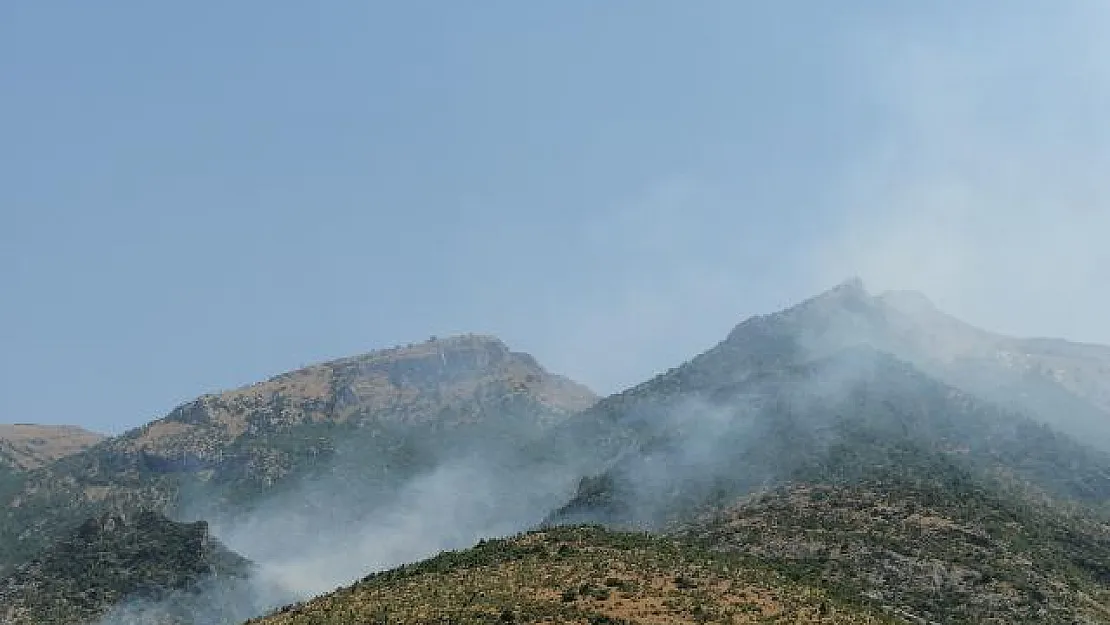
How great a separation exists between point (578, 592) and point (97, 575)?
122 metres

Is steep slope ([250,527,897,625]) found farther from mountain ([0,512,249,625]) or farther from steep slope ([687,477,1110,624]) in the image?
mountain ([0,512,249,625])

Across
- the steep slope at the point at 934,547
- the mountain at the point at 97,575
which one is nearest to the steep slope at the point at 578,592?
the steep slope at the point at 934,547

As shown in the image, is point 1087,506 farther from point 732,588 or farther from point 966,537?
point 732,588

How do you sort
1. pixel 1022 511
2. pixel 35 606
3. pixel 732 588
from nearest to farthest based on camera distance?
pixel 732 588 < pixel 1022 511 < pixel 35 606

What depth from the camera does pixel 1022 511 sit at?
486ft

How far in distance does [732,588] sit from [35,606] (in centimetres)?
12381

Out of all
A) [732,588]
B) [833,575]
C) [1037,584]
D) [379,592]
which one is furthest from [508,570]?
[1037,584]

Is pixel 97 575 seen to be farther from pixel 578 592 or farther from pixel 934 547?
pixel 934 547

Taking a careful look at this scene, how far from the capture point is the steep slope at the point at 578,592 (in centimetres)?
8631

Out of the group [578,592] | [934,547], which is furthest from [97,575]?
[934,547]

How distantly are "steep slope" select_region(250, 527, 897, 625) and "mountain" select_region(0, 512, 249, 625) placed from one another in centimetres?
8390

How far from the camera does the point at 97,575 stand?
595ft

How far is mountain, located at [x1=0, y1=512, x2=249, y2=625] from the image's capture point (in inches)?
6678

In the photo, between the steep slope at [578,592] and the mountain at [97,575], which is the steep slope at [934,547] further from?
the mountain at [97,575]
